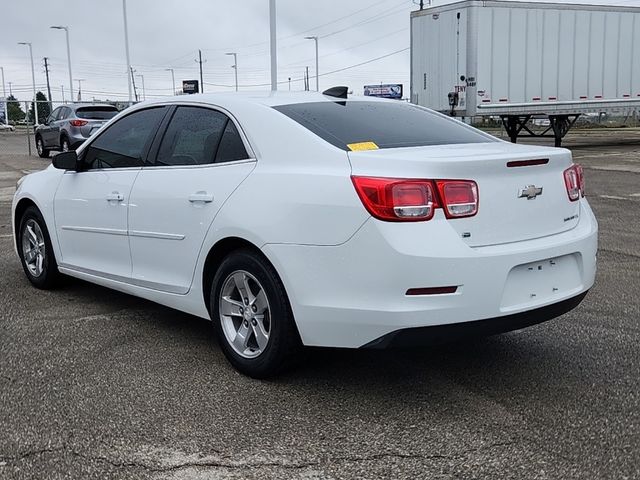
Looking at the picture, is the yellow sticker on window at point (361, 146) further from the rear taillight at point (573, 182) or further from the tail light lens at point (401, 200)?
the rear taillight at point (573, 182)

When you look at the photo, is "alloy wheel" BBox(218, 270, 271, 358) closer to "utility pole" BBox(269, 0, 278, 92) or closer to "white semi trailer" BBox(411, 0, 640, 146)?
"white semi trailer" BBox(411, 0, 640, 146)

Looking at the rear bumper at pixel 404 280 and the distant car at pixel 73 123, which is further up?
the distant car at pixel 73 123

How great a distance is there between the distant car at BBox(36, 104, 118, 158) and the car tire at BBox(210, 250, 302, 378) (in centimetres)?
1741

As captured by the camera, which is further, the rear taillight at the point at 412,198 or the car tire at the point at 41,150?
the car tire at the point at 41,150

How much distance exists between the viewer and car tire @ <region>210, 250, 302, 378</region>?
3.79 meters

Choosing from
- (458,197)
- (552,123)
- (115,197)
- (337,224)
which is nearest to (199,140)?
(115,197)

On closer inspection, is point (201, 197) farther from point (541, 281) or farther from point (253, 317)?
point (541, 281)

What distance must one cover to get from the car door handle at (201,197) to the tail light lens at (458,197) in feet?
4.46

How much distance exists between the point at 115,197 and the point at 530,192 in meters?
2.68

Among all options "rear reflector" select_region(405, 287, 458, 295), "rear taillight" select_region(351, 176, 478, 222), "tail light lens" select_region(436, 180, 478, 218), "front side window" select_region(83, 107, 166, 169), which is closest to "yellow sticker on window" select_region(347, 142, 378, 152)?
"rear taillight" select_region(351, 176, 478, 222)

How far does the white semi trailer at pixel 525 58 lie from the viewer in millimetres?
19438

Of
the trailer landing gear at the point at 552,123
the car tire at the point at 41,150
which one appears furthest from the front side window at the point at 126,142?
the car tire at the point at 41,150

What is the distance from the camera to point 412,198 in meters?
3.42

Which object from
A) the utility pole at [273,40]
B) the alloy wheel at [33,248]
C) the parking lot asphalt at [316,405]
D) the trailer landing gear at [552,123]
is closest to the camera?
the parking lot asphalt at [316,405]
